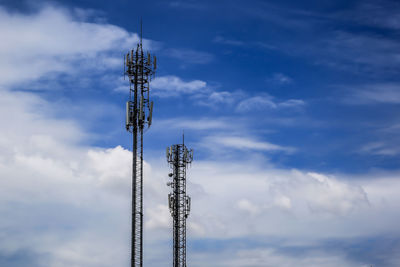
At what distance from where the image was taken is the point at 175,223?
97.8m

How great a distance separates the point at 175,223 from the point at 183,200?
453 cm

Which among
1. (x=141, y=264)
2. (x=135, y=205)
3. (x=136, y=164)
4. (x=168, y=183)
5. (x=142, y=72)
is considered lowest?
(x=141, y=264)

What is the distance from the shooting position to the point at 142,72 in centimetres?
7188

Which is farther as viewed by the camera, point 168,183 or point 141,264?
point 168,183

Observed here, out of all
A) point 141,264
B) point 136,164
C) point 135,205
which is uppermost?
point 136,164

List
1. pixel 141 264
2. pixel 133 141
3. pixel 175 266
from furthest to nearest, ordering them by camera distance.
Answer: pixel 175 266, pixel 133 141, pixel 141 264

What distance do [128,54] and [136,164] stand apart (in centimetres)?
1546

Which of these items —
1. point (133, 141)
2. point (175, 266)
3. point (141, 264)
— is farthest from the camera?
point (175, 266)

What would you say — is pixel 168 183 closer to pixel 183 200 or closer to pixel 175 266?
pixel 183 200

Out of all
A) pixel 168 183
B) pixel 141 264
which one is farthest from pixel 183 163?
pixel 141 264

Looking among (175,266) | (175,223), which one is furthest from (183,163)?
(175,266)

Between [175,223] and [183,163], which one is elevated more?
[183,163]

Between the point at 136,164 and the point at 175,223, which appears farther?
the point at 175,223

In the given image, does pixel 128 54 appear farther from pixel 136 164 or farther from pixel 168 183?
pixel 168 183
